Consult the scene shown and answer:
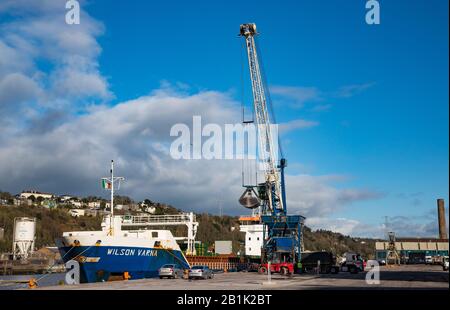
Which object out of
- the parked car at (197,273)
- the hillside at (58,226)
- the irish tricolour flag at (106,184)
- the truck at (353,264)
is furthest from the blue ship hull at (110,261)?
the hillside at (58,226)

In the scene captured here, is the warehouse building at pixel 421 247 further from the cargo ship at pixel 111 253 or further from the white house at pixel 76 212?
the white house at pixel 76 212

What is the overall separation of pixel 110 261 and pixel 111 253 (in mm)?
769

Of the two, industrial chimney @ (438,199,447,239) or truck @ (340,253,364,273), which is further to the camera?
industrial chimney @ (438,199,447,239)

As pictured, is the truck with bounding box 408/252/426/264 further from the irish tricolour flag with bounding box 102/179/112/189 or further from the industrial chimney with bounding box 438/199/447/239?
the irish tricolour flag with bounding box 102/179/112/189

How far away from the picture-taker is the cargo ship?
1709 inches

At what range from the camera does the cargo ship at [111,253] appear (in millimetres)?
43406

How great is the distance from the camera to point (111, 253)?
4409cm

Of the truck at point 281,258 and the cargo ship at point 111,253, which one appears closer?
the cargo ship at point 111,253

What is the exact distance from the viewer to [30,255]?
11781cm

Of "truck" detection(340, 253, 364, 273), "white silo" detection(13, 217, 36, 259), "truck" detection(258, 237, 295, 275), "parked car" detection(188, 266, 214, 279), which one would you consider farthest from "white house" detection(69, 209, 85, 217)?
"parked car" detection(188, 266, 214, 279)

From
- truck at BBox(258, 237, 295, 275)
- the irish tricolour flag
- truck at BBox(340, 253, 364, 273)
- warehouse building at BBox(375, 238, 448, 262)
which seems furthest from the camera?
warehouse building at BBox(375, 238, 448, 262)
